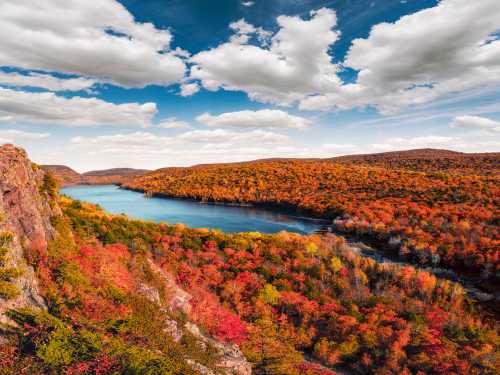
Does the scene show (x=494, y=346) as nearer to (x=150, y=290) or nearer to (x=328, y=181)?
(x=150, y=290)

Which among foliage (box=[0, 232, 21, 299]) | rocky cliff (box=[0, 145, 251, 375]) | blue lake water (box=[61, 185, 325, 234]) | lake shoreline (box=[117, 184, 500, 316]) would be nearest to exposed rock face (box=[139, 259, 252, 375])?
rocky cliff (box=[0, 145, 251, 375])

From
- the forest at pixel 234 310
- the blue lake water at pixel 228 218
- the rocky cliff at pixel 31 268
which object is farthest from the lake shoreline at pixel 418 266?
the rocky cliff at pixel 31 268

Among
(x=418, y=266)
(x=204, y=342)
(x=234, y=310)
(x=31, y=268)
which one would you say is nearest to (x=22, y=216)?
(x=31, y=268)

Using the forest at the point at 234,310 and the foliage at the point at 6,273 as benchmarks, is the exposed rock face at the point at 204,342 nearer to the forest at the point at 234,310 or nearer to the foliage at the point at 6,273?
the forest at the point at 234,310

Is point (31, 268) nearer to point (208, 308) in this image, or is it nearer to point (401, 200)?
point (208, 308)

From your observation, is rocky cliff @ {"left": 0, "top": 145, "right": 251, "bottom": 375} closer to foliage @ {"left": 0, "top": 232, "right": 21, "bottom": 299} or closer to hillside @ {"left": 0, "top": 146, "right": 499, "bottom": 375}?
foliage @ {"left": 0, "top": 232, "right": 21, "bottom": 299}

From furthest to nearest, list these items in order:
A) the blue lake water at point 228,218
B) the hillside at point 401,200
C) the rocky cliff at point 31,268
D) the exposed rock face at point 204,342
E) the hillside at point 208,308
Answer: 1. the blue lake water at point 228,218
2. the hillside at point 401,200
3. the exposed rock face at point 204,342
4. the rocky cliff at point 31,268
5. the hillside at point 208,308
